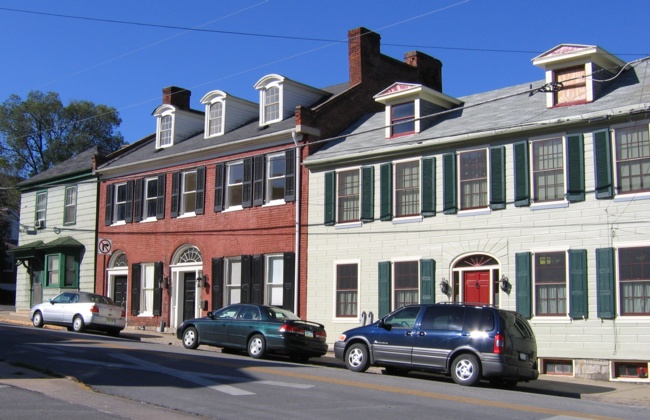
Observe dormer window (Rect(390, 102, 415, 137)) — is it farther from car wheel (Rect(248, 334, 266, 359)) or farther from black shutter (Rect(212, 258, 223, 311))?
black shutter (Rect(212, 258, 223, 311))

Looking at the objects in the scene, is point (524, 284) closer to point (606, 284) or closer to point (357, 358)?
point (606, 284)

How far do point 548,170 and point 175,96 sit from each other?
20.5 metres

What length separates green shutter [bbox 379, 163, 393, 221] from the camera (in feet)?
75.0

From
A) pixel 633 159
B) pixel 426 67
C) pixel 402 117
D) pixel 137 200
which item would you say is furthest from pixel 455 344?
pixel 137 200

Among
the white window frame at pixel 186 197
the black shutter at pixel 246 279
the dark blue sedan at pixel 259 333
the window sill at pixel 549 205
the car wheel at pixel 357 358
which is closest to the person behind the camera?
the car wheel at pixel 357 358

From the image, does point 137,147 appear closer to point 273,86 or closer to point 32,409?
point 273,86

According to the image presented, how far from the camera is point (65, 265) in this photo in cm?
3472

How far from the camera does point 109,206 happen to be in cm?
3312

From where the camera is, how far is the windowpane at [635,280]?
17703mm

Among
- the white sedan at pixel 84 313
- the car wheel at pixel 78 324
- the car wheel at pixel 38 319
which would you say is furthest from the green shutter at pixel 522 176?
the car wheel at pixel 38 319

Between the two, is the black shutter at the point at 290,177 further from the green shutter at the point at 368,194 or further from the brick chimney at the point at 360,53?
the brick chimney at the point at 360,53

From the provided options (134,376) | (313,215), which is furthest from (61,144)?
(134,376)

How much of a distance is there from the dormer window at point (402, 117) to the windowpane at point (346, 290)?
453 centimetres

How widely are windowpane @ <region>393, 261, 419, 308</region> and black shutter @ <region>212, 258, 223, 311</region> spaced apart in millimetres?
7939
